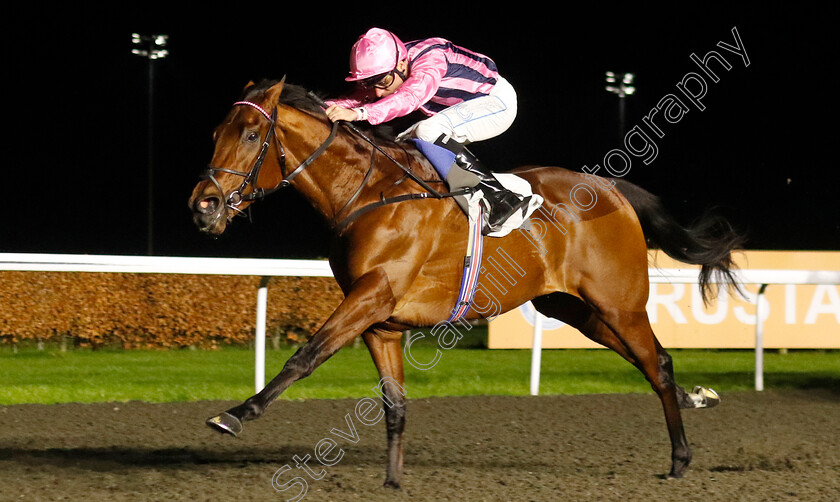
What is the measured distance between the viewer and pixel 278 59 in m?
29.1

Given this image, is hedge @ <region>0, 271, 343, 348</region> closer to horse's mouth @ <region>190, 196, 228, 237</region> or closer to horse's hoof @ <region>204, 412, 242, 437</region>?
horse's mouth @ <region>190, 196, 228, 237</region>

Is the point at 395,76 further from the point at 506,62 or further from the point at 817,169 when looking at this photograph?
the point at 506,62

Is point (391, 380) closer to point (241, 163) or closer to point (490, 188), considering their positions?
point (490, 188)

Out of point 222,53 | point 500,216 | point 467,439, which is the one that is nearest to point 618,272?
point 500,216

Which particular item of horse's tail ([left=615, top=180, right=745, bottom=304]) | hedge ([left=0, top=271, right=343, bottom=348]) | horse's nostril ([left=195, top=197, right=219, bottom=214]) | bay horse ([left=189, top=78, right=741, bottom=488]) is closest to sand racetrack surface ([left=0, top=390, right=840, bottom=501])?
bay horse ([left=189, top=78, right=741, bottom=488])

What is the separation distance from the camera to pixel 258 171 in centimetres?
349

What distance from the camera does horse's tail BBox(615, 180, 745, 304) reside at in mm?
4742

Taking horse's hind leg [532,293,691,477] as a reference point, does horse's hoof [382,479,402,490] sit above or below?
below

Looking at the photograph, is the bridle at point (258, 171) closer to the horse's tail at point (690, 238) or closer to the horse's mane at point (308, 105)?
the horse's mane at point (308, 105)

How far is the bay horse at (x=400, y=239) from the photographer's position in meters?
3.41

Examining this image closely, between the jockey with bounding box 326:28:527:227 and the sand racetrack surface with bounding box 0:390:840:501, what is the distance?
1201 millimetres

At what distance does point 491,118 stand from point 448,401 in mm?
2578

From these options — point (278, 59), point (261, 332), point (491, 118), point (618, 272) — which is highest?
point (278, 59)

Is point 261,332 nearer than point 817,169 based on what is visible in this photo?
Yes
